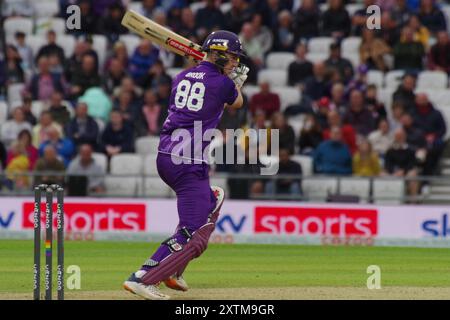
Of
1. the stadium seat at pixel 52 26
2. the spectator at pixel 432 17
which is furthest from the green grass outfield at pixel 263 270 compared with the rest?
the stadium seat at pixel 52 26

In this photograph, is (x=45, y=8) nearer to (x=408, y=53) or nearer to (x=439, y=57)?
(x=408, y=53)

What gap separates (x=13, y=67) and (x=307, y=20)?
530 cm

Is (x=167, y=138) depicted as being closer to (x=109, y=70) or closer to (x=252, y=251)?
(x=252, y=251)

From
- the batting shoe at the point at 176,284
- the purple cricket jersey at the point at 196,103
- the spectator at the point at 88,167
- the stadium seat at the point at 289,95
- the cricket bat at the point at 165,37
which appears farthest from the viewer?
the stadium seat at the point at 289,95

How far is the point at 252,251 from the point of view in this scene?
16.8 metres

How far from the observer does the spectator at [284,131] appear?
1953 cm

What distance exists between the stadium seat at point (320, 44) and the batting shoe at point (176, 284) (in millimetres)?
11100

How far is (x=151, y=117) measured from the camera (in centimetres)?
2056

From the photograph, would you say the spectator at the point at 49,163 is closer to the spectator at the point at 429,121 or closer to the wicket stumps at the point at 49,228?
the spectator at the point at 429,121

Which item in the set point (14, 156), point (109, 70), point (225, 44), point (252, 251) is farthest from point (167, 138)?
point (109, 70)

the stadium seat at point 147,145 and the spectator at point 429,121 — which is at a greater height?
the spectator at point 429,121

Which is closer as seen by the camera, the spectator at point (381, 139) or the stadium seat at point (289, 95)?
the spectator at point (381, 139)

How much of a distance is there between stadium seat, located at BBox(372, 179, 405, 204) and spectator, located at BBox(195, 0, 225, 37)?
4.77 metres

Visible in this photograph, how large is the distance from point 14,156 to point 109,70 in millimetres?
2739
